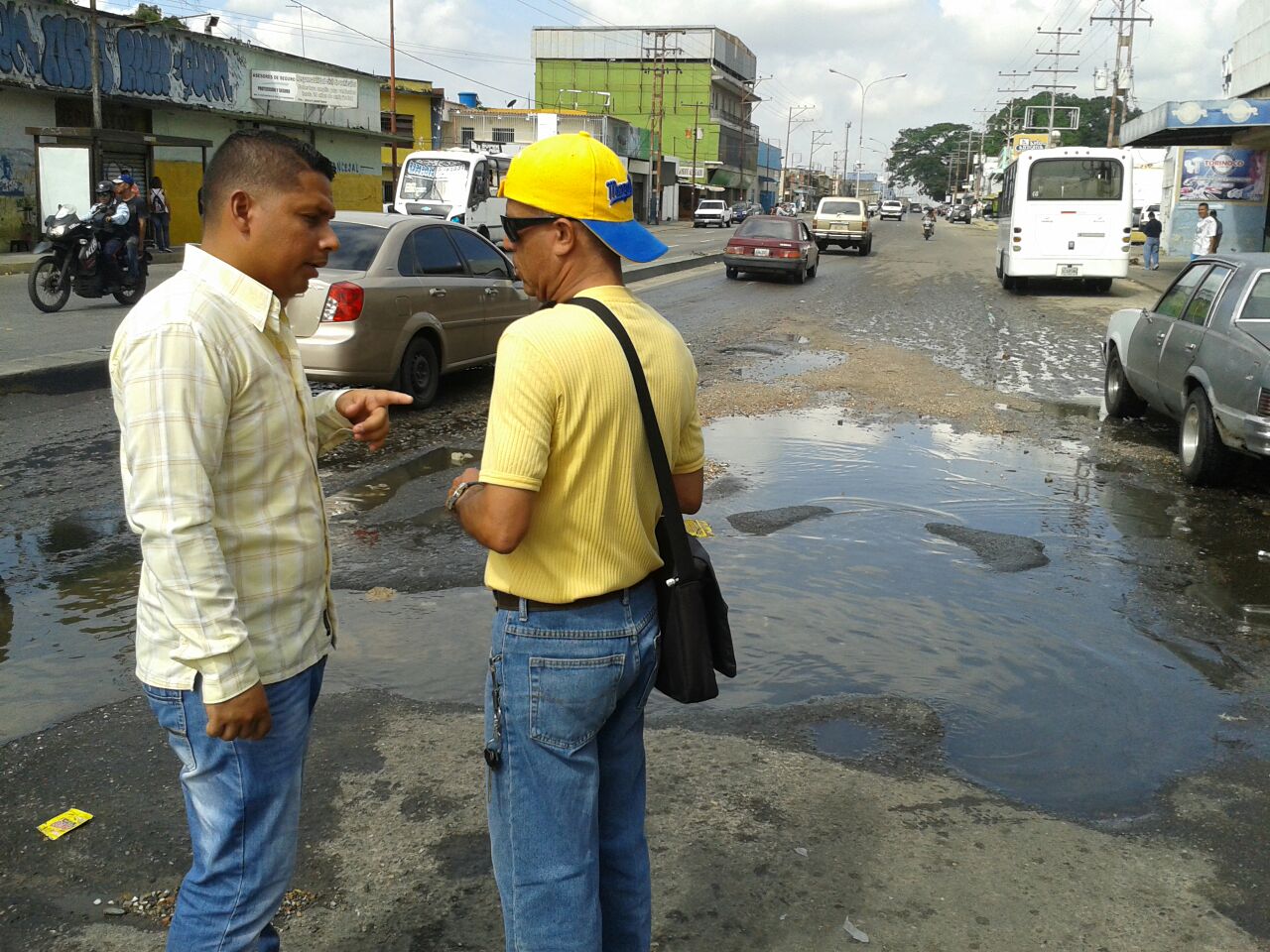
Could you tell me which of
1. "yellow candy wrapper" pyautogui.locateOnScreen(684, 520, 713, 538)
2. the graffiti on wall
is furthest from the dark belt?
the graffiti on wall

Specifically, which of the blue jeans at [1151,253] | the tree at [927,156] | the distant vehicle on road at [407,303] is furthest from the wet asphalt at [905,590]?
the tree at [927,156]

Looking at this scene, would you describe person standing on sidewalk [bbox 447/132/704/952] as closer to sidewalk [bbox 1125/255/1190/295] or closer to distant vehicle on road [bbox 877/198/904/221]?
sidewalk [bbox 1125/255/1190/295]

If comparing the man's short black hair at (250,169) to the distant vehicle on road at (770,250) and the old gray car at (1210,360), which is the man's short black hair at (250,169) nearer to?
the old gray car at (1210,360)

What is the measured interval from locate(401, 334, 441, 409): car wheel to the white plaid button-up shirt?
7.33 metres

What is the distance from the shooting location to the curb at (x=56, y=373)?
1006cm

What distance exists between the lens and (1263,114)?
2517 centimetres

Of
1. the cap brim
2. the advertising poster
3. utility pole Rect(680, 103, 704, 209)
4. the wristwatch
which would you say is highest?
utility pole Rect(680, 103, 704, 209)

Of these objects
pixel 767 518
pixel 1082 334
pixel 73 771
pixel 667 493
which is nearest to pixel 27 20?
pixel 1082 334

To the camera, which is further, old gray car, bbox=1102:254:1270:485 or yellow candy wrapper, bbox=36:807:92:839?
old gray car, bbox=1102:254:1270:485

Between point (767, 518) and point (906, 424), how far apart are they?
11.8ft

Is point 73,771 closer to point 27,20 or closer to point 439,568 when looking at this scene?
point 439,568

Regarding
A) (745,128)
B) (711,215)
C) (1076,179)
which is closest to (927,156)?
(745,128)

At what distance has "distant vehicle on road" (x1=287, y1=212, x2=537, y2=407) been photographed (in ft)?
29.2

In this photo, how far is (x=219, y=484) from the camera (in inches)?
81.7
